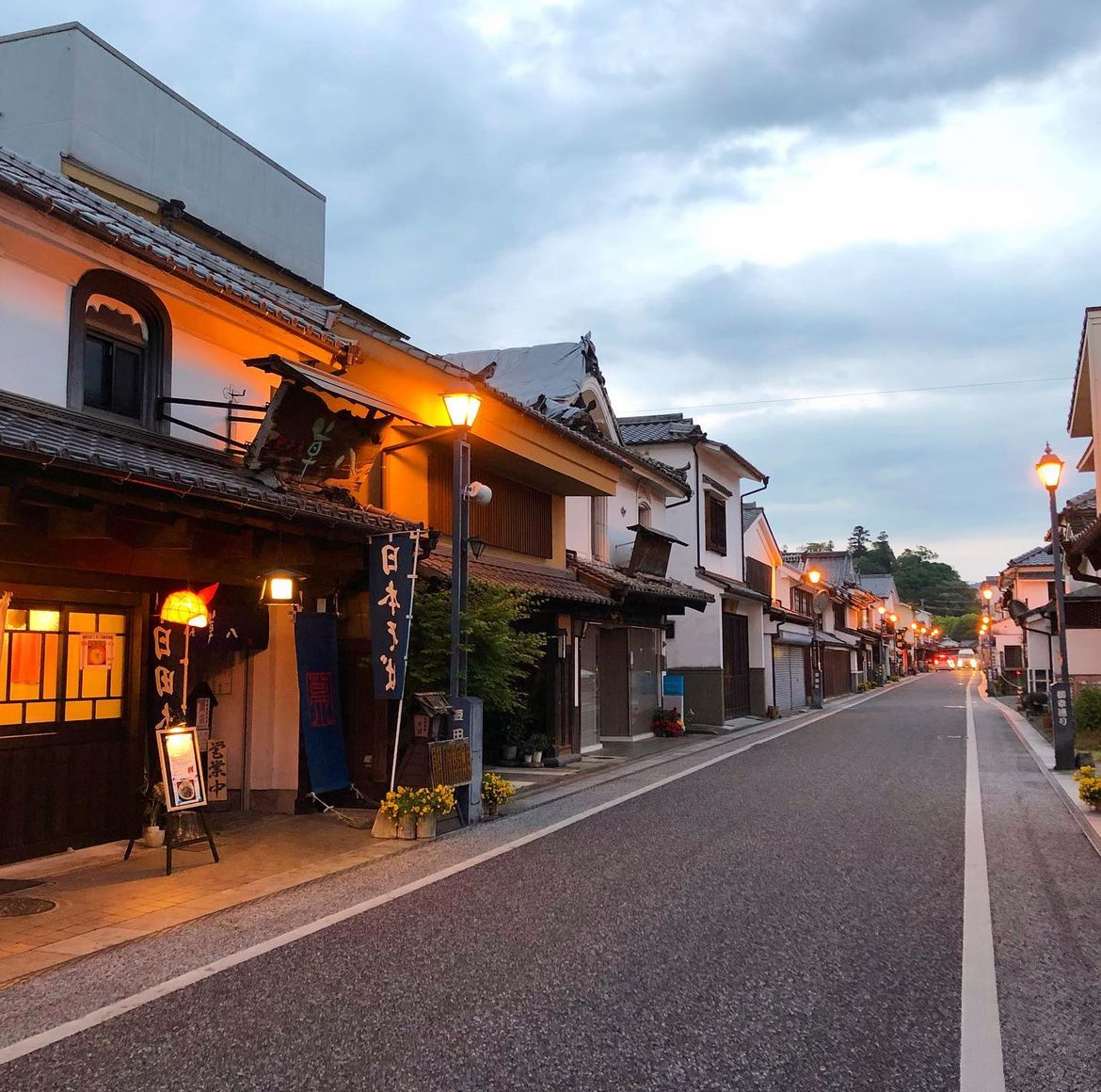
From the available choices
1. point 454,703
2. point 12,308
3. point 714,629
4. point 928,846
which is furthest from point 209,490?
point 714,629

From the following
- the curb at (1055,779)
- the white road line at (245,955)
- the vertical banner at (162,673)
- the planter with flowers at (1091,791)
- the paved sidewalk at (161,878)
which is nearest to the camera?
the white road line at (245,955)

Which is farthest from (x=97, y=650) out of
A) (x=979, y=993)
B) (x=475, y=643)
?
(x=979, y=993)

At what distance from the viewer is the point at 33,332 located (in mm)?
8977

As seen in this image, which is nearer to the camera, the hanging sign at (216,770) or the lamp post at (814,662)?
the hanging sign at (216,770)

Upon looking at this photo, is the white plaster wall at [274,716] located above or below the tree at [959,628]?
below

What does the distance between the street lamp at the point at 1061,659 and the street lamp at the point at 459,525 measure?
11.4 m

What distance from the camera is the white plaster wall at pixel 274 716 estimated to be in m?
12.1

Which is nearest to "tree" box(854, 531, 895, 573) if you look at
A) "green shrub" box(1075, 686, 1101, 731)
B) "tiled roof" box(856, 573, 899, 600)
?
"tiled roof" box(856, 573, 899, 600)

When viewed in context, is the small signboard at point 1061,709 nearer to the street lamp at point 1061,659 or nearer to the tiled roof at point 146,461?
the street lamp at point 1061,659

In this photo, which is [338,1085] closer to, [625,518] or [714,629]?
[625,518]

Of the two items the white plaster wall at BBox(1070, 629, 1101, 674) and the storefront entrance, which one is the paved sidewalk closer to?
the storefront entrance

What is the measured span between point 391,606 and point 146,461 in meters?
3.50

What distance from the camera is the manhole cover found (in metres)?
7.38

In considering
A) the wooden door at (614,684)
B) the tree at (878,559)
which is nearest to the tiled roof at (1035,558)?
the wooden door at (614,684)
